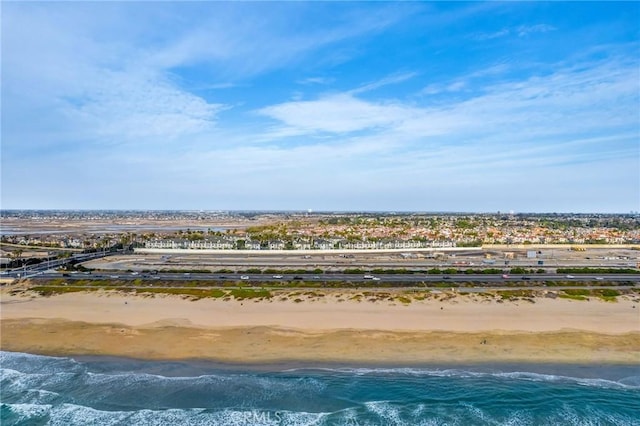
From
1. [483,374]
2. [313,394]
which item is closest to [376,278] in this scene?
[483,374]

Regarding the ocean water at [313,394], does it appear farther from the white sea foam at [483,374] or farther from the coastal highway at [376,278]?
the coastal highway at [376,278]

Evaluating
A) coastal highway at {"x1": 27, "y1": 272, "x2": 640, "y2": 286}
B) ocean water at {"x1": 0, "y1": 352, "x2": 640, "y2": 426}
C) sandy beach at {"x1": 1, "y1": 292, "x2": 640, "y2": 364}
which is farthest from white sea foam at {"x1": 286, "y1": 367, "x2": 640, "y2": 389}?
coastal highway at {"x1": 27, "y1": 272, "x2": 640, "y2": 286}

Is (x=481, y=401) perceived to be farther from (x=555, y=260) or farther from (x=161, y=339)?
(x=555, y=260)

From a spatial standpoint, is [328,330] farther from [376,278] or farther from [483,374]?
[376,278]

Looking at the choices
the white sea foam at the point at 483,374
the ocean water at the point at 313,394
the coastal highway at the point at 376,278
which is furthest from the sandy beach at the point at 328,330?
the coastal highway at the point at 376,278

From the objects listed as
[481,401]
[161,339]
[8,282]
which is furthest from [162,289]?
[481,401]

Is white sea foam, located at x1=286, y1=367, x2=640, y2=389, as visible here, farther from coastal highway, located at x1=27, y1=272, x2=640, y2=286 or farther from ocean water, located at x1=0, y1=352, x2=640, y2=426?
→ coastal highway, located at x1=27, y1=272, x2=640, y2=286
